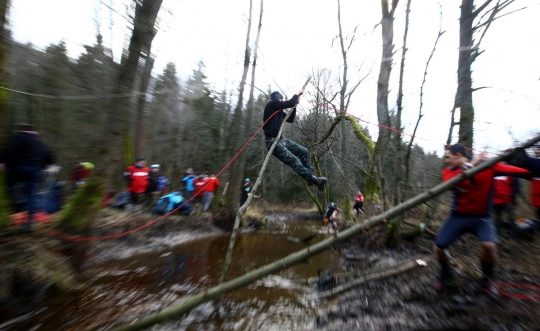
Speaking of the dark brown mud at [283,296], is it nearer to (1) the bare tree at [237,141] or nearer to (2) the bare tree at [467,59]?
(2) the bare tree at [467,59]

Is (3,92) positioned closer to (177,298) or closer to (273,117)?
(177,298)

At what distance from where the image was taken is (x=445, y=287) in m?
3.95

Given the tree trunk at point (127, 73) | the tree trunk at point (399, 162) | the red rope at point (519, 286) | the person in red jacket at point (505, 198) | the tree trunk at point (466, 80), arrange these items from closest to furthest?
the red rope at point (519, 286), the tree trunk at point (127, 73), the person in red jacket at point (505, 198), the tree trunk at point (466, 80), the tree trunk at point (399, 162)

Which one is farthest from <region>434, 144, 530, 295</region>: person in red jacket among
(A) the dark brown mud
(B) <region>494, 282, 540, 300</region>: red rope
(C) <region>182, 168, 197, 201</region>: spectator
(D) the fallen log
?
(C) <region>182, 168, 197, 201</region>: spectator

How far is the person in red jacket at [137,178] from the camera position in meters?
8.97

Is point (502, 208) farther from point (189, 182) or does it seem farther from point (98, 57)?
point (98, 57)

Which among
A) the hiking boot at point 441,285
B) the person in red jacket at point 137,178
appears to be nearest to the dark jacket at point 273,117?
the hiking boot at point 441,285

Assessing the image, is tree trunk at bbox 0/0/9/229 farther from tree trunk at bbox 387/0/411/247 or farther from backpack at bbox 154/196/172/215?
tree trunk at bbox 387/0/411/247

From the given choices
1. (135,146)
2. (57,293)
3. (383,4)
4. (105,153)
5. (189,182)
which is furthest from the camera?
(189,182)

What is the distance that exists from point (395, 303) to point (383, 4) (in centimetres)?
727

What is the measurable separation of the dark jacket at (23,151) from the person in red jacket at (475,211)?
6175mm

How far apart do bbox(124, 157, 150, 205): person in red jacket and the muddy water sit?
2750 millimetres

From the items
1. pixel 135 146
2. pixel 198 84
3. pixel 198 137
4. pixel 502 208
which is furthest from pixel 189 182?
pixel 198 137

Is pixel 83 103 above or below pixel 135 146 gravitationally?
above
